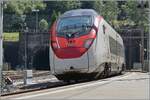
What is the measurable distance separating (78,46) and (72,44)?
0.33m

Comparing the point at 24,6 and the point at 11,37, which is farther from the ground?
the point at 24,6

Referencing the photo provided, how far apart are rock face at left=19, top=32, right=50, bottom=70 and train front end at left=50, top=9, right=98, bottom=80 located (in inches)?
2572

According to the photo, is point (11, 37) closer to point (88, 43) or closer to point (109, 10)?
point (109, 10)

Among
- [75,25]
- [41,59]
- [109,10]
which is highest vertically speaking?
[109,10]

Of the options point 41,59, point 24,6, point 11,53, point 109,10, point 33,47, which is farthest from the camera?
point 24,6

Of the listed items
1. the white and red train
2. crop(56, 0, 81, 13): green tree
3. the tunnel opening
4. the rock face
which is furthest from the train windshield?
crop(56, 0, 81, 13): green tree

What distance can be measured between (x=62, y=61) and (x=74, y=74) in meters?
1.05

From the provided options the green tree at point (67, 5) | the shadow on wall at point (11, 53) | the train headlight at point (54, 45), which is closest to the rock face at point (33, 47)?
the shadow on wall at point (11, 53)

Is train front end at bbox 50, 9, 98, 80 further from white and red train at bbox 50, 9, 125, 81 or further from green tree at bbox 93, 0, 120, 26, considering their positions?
green tree at bbox 93, 0, 120, 26

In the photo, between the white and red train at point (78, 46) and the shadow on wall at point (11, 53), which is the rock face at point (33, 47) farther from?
the white and red train at point (78, 46)

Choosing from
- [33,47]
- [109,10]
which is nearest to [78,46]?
[33,47]

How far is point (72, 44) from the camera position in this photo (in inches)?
991

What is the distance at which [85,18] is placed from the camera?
2623 cm

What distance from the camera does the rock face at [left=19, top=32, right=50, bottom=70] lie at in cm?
9281
